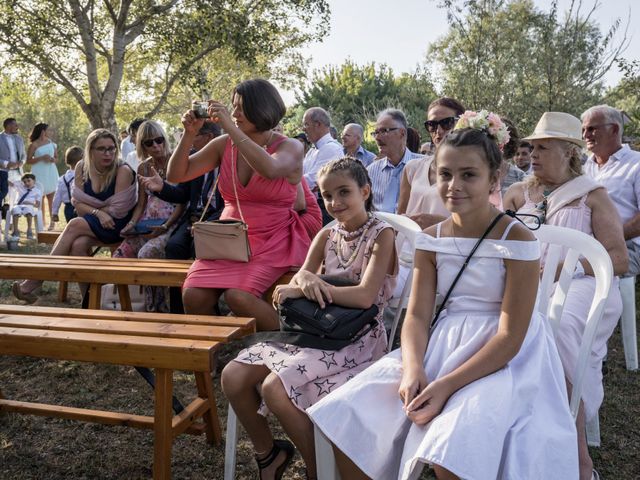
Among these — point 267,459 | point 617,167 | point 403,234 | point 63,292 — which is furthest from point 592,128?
point 63,292

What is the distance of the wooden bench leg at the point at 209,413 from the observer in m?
2.98

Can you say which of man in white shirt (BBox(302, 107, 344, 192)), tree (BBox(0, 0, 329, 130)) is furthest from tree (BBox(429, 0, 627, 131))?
man in white shirt (BBox(302, 107, 344, 192))

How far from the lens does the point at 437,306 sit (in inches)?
93.0

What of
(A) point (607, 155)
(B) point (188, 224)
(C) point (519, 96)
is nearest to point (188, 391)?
(B) point (188, 224)

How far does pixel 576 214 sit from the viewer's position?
300cm

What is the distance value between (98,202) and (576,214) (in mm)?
4057

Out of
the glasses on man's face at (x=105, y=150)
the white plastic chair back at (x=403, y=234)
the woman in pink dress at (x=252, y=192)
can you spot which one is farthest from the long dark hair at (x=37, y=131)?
the white plastic chair back at (x=403, y=234)

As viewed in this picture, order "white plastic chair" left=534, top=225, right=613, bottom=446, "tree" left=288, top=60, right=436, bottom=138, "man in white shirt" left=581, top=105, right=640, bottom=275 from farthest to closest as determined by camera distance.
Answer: "tree" left=288, top=60, right=436, bottom=138 < "man in white shirt" left=581, top=105, right=640, bottom=275 < "white plastic chair" left=534, top=225, right=613, bottom=446

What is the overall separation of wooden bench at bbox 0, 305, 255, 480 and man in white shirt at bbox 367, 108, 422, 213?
2698 millimetres

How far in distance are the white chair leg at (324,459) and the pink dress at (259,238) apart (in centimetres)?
134

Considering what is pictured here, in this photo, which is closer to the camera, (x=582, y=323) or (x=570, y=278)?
(x=570, y=278)

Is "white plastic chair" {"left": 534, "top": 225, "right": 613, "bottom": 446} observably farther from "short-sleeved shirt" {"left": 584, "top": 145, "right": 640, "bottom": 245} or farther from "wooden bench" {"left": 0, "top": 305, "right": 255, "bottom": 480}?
"short-sleeved shirt" {"left": 584, "top": 145, "right": 640, "bottom": 245}

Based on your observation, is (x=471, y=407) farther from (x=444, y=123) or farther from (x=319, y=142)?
Answer: (x=319, y=142)

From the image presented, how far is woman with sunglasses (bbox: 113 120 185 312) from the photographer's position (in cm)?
503
